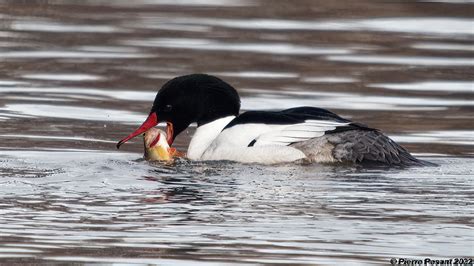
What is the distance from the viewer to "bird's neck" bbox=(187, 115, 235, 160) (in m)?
12.5

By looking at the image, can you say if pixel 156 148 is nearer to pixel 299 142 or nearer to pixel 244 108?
pixel 299 142

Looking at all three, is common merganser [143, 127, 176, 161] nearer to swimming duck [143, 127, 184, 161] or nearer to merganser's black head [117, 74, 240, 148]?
swimming duck [143, 127, 184, 161]

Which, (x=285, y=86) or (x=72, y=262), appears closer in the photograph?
(x=72, y=262)

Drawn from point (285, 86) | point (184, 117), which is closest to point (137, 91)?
point (285, 86)

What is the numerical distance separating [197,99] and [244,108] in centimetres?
325

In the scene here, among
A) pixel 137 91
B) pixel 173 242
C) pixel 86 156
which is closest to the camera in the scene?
pixel 173 242

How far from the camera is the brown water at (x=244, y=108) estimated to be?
28.8 ft

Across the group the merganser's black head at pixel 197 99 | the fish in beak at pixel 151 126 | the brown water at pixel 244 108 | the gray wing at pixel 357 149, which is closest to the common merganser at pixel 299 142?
the gray wing at pixel 357 149

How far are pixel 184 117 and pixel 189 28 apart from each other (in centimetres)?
834

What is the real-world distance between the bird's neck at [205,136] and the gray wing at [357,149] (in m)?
0.91

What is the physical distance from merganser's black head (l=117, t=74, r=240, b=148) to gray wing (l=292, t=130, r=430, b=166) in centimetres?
102

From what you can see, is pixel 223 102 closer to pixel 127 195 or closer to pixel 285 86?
pixel 127 195

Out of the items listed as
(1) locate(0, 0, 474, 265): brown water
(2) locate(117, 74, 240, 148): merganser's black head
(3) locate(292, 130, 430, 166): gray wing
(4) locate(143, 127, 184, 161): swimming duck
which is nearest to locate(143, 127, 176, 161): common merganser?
(4) locate(143, 127, 184, 161): swimming duck

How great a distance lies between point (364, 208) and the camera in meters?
9.77
